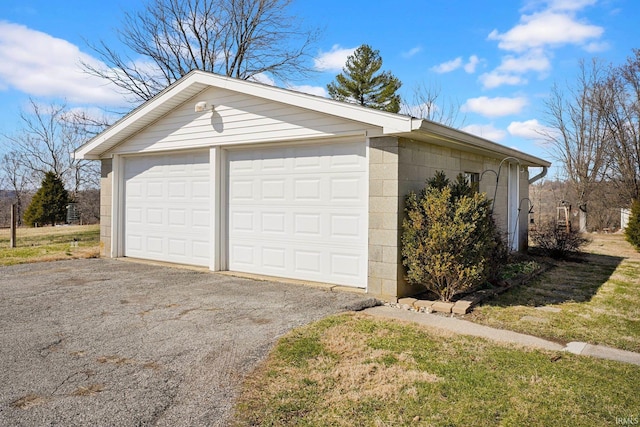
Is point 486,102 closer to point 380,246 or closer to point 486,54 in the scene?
point 486,54

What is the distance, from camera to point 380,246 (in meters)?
6.29

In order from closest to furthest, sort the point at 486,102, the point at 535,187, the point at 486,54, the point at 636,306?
the point at 636,306 < the point at 486,54 < the point at 486,102 < the point at 535,187

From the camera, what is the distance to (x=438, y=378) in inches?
134

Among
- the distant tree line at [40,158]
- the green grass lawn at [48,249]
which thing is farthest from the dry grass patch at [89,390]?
the distant tree line at [40,158]

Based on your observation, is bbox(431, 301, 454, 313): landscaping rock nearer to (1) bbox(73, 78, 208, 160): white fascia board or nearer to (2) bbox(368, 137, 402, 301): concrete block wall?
(2) bbox(368, 137, 402, 301): concrete block wall

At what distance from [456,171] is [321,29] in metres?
14.8

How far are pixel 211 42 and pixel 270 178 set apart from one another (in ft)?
50.2

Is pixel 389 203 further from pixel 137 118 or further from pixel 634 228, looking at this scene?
pixel 634 228

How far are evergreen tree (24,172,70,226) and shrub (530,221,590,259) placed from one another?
72.8ft

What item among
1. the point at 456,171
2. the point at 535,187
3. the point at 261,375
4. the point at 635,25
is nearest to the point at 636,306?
the point at 456,171

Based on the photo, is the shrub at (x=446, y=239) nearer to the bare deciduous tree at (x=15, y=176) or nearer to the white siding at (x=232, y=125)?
the white siding at (x=232, y=125)

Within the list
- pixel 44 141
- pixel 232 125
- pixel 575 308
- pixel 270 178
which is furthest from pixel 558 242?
pixel 44 141

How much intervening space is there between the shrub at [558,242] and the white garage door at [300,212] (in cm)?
700

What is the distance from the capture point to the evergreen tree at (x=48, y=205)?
2209cm
